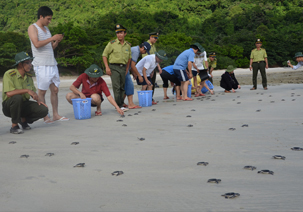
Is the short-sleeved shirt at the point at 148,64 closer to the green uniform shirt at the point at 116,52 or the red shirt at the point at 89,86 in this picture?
the green uniform shirt at the point at 116,52

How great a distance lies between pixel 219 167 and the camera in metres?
3.74

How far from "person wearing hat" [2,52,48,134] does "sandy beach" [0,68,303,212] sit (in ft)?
1.03

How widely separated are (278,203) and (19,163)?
2.94 m

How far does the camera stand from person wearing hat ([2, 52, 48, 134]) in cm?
587

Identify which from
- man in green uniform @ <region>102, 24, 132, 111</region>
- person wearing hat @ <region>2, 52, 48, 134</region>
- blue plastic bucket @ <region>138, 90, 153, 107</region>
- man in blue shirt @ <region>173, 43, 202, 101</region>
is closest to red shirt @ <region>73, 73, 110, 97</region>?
man in green uniform @ <region>102, 24, 132, 111</region>

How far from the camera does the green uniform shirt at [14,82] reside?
5863 millimetres

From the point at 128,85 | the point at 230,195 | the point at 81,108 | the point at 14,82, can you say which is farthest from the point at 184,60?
the point at 230,195

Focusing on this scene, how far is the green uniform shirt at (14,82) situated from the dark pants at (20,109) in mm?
144

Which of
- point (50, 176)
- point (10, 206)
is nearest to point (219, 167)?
point (50, 176)

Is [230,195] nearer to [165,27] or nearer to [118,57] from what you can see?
[118,57]

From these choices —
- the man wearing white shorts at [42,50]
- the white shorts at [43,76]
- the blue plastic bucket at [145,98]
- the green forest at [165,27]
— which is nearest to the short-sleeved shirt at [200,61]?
the blue plastic bucket at [145,98]

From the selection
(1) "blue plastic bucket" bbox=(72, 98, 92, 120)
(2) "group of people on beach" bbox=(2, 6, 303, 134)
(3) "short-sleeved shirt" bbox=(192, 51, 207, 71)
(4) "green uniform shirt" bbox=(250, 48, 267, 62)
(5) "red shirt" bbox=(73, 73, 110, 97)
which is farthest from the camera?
(4) "green uniform shirt" bbox=(250, 48, 267, 62)

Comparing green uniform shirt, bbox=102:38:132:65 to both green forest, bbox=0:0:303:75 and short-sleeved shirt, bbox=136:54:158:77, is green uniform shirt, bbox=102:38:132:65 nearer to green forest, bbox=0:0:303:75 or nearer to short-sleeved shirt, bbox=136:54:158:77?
short-sleeved shirt, bbox=136:54:158:77

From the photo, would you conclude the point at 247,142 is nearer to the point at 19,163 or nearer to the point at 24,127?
the point at 19,163
